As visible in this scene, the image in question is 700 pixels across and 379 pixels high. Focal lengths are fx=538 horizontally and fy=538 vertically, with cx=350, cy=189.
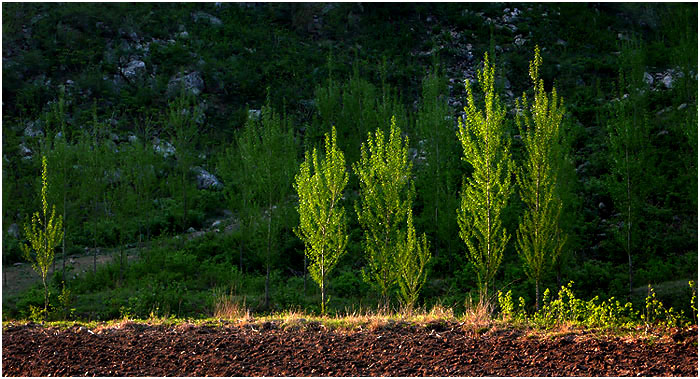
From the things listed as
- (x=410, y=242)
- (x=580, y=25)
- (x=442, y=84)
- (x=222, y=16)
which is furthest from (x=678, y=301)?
(x=222, y=16)

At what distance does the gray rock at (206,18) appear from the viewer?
50331 millimetres

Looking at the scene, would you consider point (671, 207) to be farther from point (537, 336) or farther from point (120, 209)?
point (120, 209)

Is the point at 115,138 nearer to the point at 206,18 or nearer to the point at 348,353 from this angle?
the point at 206,18

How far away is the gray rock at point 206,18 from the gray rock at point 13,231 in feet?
93.1

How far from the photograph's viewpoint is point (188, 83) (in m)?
42.2

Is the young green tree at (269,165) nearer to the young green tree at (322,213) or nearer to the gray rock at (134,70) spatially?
the young green tree at (322,213)

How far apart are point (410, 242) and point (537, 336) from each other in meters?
5.70

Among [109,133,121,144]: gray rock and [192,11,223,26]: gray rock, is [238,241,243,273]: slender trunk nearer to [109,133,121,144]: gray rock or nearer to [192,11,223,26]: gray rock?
[109,133,121,144]: gray rock

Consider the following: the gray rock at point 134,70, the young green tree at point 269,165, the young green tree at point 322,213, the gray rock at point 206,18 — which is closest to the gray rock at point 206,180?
the young green tree at point 269,165

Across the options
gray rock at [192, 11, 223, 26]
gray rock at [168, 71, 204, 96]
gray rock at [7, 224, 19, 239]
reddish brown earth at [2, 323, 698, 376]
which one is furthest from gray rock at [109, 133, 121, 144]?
reddish brown earth at [2, 323, 698, 376]

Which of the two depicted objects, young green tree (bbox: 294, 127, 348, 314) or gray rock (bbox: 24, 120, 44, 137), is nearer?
young green tree (bbox: 294, 127, 348, 314)

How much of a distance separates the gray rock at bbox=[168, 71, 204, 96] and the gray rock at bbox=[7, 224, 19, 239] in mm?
16642

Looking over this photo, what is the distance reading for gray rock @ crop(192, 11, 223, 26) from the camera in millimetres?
50331

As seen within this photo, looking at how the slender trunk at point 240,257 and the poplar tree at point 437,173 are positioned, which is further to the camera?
the poplar tree at point 437,173
